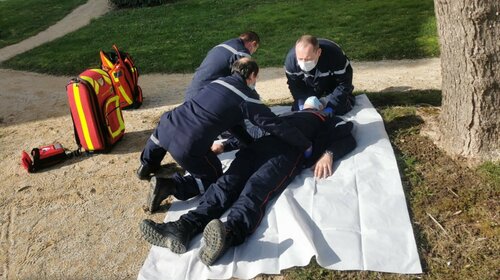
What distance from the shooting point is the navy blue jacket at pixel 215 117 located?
368cm

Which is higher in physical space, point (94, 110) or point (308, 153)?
point (94, 110)

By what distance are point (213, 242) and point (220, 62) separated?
7.35 feet

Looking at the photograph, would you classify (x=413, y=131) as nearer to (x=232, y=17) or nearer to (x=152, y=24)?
(x=232, y=17)

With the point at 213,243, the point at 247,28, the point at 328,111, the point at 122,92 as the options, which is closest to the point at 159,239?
the point at 213,243

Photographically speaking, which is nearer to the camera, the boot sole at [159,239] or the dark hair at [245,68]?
the boot sole at [159,239]

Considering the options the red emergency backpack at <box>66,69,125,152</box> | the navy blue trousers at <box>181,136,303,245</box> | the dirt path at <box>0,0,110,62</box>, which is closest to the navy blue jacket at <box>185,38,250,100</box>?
the red emergency backpack at <box>66,69,125,152</box>

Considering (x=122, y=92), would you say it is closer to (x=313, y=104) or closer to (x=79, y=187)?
(x=79, y=187)

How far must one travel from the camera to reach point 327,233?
3277 mm

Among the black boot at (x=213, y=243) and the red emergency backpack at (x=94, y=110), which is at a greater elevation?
the red emergency backpack at (x=94, y=110)

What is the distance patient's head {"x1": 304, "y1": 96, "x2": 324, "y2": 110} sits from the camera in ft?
15.2

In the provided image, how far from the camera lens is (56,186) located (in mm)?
4414

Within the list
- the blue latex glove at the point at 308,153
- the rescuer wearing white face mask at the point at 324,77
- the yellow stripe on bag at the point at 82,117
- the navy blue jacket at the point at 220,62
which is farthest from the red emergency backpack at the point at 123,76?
the blue latex glove at the point at 308,153

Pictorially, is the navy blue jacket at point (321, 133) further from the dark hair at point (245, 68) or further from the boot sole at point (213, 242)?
the boot sole at point (213, 242)

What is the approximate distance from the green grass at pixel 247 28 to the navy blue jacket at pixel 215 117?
12.5 feet
